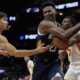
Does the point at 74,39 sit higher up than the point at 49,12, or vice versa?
the point at 49,12

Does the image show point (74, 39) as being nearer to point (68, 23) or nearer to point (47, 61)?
point (68, 23)

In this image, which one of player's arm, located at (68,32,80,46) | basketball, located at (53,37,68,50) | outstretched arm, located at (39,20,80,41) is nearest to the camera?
outstretched arm, located at (39,20,80,41)

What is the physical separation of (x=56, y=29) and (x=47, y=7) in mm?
568

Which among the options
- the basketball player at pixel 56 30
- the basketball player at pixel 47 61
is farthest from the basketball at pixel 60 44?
the basketball player at pixel 47 61

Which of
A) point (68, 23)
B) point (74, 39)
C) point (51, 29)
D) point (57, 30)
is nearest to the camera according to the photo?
point (74, 39)

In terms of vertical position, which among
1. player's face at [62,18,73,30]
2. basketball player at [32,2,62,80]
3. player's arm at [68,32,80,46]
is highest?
player's face at [62,18,73,30]

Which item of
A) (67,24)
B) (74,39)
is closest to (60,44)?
(74,39)

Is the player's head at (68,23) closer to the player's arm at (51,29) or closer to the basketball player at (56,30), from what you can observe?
the basketball player at (56,30)

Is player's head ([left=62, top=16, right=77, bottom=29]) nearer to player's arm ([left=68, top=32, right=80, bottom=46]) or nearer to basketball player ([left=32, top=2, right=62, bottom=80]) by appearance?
basketball player ([left=32, top=2, right=62, bottom=80])

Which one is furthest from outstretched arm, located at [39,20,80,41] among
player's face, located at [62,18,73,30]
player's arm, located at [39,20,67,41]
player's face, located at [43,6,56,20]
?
player's face, located at [62,18,73,30]

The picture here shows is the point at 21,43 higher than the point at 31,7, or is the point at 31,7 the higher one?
the point at 31,7

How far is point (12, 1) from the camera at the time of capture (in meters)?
25.5

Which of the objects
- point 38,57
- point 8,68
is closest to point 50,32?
point 38,57

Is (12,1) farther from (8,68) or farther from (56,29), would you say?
(56,29)
